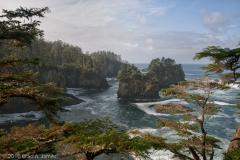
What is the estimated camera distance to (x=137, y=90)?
214ft

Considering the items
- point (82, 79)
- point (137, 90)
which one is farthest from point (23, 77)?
point (82, 79)

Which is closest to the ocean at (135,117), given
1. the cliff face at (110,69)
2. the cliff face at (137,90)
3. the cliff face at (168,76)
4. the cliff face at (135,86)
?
the cliff face at (137,90)

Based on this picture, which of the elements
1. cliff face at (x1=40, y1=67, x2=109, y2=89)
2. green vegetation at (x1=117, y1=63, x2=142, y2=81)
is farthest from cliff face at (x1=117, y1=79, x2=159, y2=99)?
cliff face at (x1=40, y1=67, x2=109, y2=89)

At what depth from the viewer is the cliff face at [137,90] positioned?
63.6 metres

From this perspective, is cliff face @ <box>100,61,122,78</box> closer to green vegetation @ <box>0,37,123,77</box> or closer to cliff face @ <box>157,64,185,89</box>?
green vegetation @ <box>0,37,123,77</box>

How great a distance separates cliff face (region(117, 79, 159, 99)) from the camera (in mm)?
63625

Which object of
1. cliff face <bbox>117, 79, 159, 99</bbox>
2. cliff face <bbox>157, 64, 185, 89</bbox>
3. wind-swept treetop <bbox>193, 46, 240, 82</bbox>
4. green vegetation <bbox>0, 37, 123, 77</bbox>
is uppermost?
green vegetation <bbox>0, 37, 123, 77</bbox>

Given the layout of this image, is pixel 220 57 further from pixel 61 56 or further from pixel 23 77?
pixel 61 56

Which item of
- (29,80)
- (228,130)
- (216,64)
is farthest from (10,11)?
(228,130)

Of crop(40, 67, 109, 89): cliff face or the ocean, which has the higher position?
crop(40, 67, 109, 89): cliff face

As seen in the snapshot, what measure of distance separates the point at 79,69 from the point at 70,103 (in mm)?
31726

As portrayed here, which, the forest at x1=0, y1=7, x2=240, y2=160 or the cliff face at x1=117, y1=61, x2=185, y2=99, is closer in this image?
the forest at x1=0, y1=7, x2=240, y2=160

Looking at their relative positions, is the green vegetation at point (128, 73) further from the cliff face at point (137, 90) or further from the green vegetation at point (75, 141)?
the green vegetation at point (75, 141)

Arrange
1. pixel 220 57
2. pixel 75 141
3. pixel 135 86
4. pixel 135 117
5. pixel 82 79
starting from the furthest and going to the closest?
pixel 82 79 < pixel 135 86 < pixel 135 117 < pixel 220 57 < pixel 75 141
